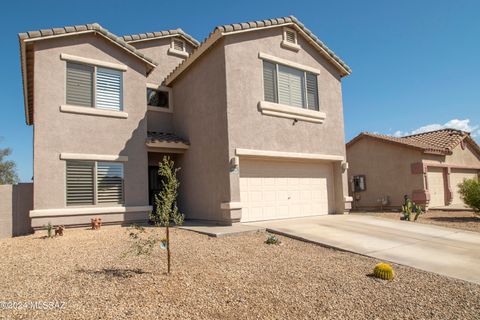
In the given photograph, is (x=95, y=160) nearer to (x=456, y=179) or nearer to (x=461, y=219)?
(x=461, y=219)

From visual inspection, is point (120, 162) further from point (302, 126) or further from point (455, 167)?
point (455, 167)

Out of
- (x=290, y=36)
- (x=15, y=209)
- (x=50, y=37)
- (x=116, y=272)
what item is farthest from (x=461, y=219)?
(x=50, y=37)

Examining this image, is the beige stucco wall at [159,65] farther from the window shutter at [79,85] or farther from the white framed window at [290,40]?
the white framed window at [290,40]

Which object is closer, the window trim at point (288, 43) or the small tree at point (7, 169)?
the window trim at point (288, 43)

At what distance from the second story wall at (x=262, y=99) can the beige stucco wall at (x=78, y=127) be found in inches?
159

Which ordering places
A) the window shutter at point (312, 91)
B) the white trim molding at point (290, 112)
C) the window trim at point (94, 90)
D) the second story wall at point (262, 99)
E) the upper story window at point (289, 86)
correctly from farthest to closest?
the window shutter at point (312, 91), the upper story window at point (289, 86), the white trim molding at point (290, 112), the window trim at point (94, 90), the second story wall at point (262, 99)

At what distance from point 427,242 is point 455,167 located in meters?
14.9

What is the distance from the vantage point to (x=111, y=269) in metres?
6.24

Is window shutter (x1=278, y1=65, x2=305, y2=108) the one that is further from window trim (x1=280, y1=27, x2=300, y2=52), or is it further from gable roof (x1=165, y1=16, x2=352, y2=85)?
gable roof (x1=165, y1=16, x2=352, y2=85)

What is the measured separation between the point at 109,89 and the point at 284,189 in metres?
7.79

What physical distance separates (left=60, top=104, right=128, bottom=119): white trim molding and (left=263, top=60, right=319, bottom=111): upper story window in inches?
219

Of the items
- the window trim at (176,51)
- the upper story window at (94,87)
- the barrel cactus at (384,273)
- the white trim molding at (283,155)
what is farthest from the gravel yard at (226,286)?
the window trim at (176,51)

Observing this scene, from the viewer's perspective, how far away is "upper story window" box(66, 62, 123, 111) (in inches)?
479

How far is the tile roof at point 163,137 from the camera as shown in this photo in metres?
13.3
